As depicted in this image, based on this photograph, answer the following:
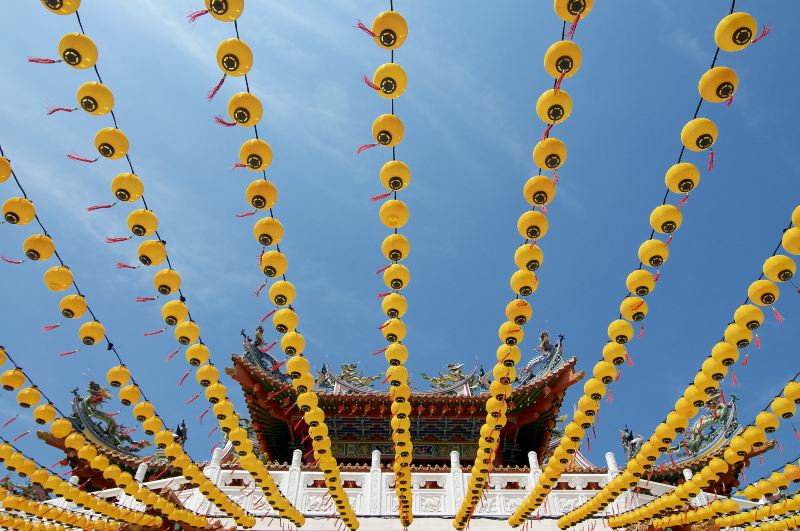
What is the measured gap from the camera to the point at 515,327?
265 inches

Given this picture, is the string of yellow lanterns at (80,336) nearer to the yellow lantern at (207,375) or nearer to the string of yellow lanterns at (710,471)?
the yellow lantern at (207,375)

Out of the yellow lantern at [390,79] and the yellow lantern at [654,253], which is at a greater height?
the yellow lantern at [390,79]

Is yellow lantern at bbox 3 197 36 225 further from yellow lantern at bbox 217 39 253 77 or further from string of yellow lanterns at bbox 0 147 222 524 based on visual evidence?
yellow lantern at bbox 217 39 253 77

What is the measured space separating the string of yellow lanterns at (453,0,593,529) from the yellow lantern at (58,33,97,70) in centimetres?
385

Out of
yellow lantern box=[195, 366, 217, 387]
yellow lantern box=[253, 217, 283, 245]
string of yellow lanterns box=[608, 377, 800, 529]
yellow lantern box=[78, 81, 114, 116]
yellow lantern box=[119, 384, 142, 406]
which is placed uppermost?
yellow lantern box=[78, 81, 114, 116]

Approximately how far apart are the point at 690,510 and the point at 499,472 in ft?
11.4

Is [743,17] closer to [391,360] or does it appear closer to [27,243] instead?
[391,360]

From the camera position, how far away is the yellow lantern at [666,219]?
563 cm

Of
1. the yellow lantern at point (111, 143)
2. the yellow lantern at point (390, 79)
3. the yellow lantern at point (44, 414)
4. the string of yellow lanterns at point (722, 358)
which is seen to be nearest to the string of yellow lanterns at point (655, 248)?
the string of yellow lanterns at point (722, 358)

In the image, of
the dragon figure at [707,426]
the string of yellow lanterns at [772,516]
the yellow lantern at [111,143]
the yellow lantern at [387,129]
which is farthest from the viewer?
the dragon figure at [707,426]

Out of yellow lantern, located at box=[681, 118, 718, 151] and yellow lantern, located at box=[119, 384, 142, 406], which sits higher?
yellow lantern, located at box=[681, 118, 718, 151]

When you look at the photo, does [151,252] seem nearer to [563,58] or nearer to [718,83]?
[563,58]

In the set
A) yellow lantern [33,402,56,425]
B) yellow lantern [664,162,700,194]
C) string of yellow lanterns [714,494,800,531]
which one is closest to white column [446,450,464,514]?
string of yellow lanterns [714,494,800,531]

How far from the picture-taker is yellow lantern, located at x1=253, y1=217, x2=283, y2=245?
6000 mm
